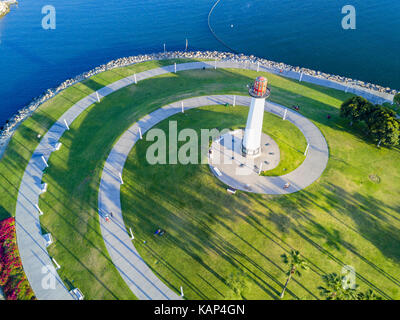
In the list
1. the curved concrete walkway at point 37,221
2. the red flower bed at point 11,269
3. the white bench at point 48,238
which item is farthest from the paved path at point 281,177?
the red flower bed at point 11,269

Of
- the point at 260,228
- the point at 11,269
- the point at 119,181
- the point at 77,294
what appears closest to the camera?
the point at 77,294

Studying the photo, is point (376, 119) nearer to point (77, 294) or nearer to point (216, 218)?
point (216, 218)

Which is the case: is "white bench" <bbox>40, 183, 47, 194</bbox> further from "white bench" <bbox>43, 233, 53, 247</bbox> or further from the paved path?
the paved path

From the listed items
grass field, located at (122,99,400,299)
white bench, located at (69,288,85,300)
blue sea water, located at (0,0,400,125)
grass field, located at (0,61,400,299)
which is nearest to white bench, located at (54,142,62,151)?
grass field, located at (0,61,400,299)

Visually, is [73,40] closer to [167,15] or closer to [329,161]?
[167,15]

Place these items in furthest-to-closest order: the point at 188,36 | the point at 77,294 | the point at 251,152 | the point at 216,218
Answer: the point at 188,36 < the point at 251,152 < the point at 216,218 < the point at 77,294

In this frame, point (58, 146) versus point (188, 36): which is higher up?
point (188, 36)

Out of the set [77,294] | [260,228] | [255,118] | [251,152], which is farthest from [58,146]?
[260,228]
